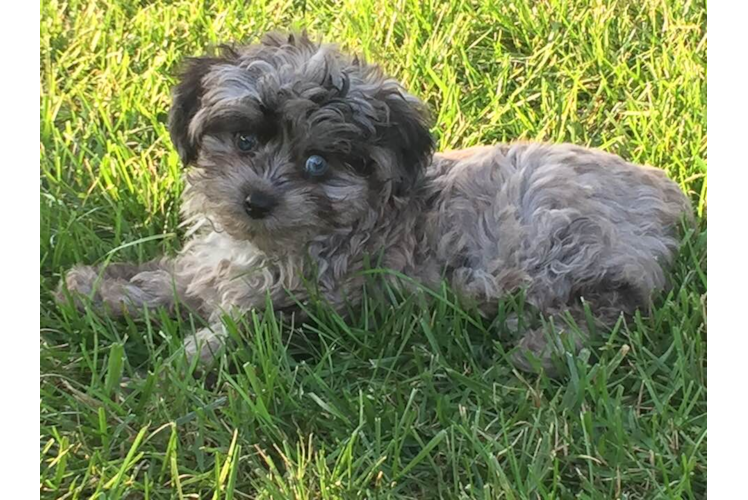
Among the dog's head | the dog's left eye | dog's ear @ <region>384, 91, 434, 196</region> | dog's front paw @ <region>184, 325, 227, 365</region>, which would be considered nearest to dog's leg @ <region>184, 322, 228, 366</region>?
dog's front paw @ <region>184, 325, 227, 365</region>

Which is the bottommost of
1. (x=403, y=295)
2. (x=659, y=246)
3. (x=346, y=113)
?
(x=403, y=295)

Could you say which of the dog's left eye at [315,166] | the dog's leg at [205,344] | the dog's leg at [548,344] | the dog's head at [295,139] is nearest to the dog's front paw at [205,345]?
the dog's leg at [205,344]

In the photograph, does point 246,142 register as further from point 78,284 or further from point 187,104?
point 78,284

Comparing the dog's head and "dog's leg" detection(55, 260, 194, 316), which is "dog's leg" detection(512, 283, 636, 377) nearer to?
the dog's head

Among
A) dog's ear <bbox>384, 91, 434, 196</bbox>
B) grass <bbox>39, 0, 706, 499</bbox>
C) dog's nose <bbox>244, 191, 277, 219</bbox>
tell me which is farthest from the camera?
dog's ear <bbox>384, 91, 434, 196</bbox>

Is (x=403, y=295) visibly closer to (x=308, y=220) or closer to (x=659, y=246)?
(x=308, y=220)

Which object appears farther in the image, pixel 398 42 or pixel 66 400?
pixel 398 42

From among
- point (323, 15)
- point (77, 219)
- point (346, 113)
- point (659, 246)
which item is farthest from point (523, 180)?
point (77, 219)
